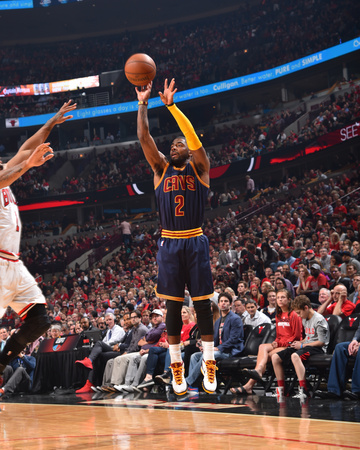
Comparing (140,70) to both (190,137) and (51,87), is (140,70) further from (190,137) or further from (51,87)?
(51,87)

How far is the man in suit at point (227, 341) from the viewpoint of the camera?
9.48 meters

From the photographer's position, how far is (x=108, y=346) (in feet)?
37.9

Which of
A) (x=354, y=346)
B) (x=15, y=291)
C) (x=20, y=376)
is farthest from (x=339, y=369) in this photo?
(x=20, y=376)

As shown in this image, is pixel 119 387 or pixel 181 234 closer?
pixel 181 234

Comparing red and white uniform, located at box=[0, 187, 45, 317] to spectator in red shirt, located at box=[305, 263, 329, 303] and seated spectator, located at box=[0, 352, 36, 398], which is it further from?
seated spectator, located at box=[0, 352, 36, 398]

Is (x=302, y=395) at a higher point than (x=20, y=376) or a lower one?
higher

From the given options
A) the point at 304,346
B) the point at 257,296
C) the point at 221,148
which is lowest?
the point at 304,346

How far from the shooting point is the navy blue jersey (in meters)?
5.54

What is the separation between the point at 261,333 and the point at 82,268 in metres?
19.8

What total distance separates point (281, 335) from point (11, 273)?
4.86 metres

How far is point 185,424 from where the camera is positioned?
248 inches

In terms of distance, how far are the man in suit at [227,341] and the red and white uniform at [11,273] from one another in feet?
15.3

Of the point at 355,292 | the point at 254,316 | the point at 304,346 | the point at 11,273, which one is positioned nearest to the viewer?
the point at 11,273

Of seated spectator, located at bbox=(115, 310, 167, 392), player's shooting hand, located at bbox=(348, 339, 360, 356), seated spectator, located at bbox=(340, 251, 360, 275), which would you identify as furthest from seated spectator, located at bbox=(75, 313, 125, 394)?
player's shooting hand, located at bbox=(348, 339, 360, 356)
